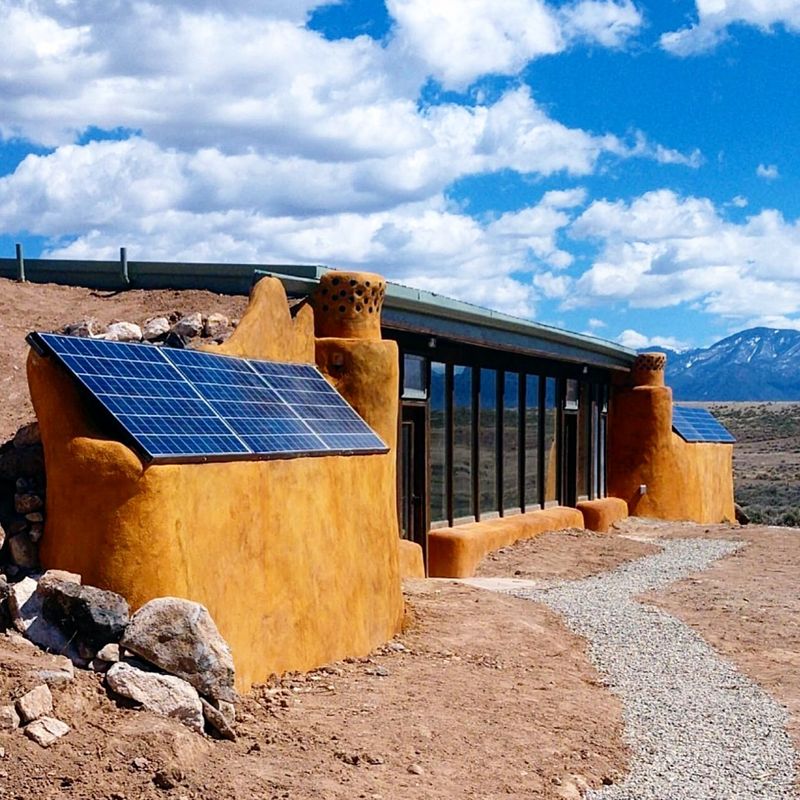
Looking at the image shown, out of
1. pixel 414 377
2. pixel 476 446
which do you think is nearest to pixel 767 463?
pixel 476 446

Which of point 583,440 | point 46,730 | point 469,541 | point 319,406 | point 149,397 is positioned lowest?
point 469,541

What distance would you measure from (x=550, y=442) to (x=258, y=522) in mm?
13650

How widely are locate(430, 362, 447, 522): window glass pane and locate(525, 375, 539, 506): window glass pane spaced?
3.61 meters

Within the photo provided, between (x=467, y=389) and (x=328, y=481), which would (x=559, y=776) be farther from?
(x=467, y=389)

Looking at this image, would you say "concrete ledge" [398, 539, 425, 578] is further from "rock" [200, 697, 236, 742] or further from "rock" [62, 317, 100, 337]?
"rock" [200, 697, 236, 742]

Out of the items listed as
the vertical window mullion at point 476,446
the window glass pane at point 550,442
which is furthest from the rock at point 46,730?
the window glass pane at point 550,442

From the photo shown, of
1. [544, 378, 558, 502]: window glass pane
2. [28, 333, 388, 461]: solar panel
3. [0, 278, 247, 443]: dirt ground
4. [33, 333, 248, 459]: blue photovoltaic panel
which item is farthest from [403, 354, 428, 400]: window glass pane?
[33, 333, 248, 459]: blue photovoltaic panel

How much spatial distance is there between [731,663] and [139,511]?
6397 millimetres

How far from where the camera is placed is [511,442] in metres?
19.7

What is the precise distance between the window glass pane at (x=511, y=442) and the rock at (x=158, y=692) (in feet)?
42.5

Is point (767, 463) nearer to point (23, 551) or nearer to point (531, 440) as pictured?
point (531, 440)

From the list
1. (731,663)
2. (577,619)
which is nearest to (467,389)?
(577,619)

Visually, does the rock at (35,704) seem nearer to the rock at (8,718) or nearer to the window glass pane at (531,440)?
the rock at (8,718)

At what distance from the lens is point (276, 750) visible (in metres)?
6.67
